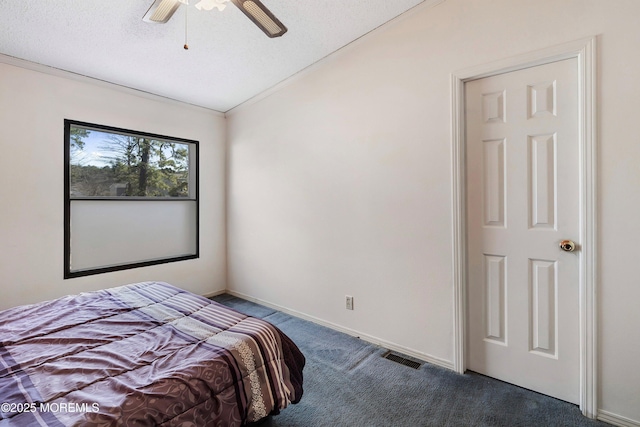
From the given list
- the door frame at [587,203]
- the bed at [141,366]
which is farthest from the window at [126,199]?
the door frame at [587,203]

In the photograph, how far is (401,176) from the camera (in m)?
2.37

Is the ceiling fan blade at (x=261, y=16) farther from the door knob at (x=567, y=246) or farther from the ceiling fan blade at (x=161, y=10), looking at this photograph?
the door knob at (x=567, y=246)

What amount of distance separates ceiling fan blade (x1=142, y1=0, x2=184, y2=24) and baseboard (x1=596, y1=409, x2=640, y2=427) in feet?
10.6

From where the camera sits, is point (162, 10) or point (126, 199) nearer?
point (162, 10)

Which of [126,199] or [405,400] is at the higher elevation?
[126,199]

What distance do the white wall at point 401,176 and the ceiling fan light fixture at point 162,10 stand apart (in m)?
1.46

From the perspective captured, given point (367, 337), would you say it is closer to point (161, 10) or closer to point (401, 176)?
point (401, 176)

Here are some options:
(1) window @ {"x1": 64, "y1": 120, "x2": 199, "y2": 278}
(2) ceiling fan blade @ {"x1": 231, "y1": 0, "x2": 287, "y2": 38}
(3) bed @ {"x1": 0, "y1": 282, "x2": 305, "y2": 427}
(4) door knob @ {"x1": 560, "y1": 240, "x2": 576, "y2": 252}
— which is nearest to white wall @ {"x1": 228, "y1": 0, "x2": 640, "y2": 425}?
(4) door knob @ {"x1": 560, "y1": 240, "x2": 576, "y2": 252}

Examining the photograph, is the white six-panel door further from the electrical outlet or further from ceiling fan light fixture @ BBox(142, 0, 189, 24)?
ceiling fan light fixture @ BBox(142, 0, 189, 24)

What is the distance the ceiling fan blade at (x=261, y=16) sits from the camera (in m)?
1.63

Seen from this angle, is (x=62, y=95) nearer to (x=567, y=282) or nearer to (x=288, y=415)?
(x=288, y=415)

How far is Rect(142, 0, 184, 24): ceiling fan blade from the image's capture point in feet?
5.40

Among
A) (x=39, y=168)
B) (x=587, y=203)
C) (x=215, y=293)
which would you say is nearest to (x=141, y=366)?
(x=587, y=203)

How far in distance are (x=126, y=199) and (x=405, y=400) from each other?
3213mm
